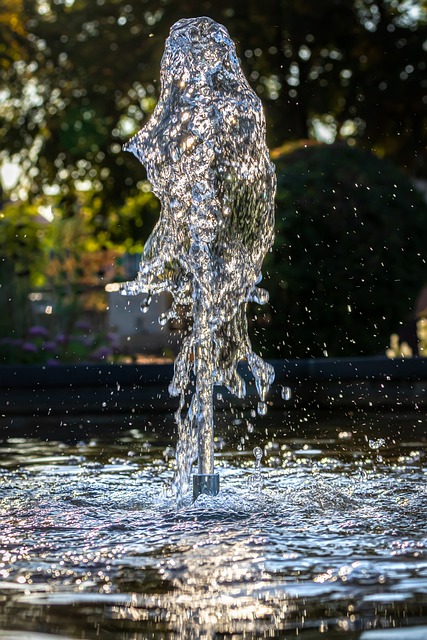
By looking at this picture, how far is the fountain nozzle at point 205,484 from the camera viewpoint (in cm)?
444

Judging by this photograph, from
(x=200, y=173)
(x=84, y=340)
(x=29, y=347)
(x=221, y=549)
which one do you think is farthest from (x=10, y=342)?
(x=221, y=549)

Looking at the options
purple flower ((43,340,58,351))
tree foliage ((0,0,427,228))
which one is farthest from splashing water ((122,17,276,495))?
tree foliage ((0,0,427,228))

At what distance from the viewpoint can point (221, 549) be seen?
3496 millimetres

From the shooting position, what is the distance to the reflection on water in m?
2.73

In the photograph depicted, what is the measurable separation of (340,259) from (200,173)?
4.39m

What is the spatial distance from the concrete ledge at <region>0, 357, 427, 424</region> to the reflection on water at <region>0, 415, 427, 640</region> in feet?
6.64

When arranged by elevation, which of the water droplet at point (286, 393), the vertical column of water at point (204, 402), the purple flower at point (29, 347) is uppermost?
the vertical column of water at point (204, 402)

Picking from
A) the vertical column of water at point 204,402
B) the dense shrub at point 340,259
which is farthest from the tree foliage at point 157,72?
the vertical column of water at point 204,402

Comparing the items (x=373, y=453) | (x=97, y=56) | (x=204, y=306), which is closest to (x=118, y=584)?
(x=204, y=306)

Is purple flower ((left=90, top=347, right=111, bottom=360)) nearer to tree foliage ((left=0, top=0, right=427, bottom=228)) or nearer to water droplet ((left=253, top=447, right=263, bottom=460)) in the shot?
water droplet ((left=253, top=447, right=263, bottom=460))

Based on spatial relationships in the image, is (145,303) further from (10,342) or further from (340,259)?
(10,342)

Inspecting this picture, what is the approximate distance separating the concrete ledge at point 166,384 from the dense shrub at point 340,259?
146cm

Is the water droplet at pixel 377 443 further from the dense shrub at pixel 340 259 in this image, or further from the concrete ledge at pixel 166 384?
the dense shrub at pixel 340 259

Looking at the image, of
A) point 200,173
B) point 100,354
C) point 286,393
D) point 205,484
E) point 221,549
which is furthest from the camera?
point 100,354
